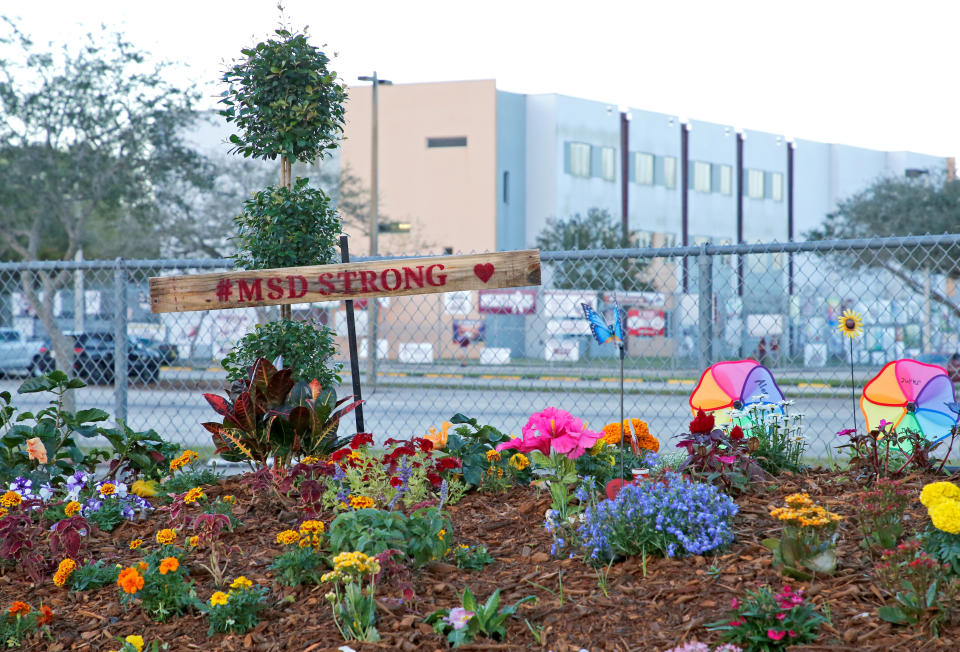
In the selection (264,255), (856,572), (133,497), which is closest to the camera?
(856,572)

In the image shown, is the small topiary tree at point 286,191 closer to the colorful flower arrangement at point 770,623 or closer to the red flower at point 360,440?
the red flower at point 360,440

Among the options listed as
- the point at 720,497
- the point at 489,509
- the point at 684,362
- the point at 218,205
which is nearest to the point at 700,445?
the point at 720,497

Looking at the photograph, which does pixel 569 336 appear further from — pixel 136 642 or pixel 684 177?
pixel 684 177

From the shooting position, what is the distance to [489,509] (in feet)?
12.8

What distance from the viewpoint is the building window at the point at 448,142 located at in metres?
35.3

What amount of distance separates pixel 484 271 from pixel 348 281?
690 millimetres

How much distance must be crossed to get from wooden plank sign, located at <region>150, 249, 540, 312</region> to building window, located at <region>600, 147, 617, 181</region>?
3355 cm

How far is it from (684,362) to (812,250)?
2164mm

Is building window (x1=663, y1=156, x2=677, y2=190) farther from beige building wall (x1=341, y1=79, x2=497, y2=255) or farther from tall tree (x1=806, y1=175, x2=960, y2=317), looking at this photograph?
tall tree (x1=806, y1=175, x2=960, y2=317)

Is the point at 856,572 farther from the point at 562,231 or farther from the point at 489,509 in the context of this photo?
the point at 562,231

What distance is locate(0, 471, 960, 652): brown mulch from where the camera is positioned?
2607mm

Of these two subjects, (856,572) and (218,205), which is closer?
(856,572)

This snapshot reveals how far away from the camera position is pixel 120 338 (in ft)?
20.3

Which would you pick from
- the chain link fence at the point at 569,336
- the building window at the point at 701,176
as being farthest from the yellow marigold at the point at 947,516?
the building window at the point at 701,176
